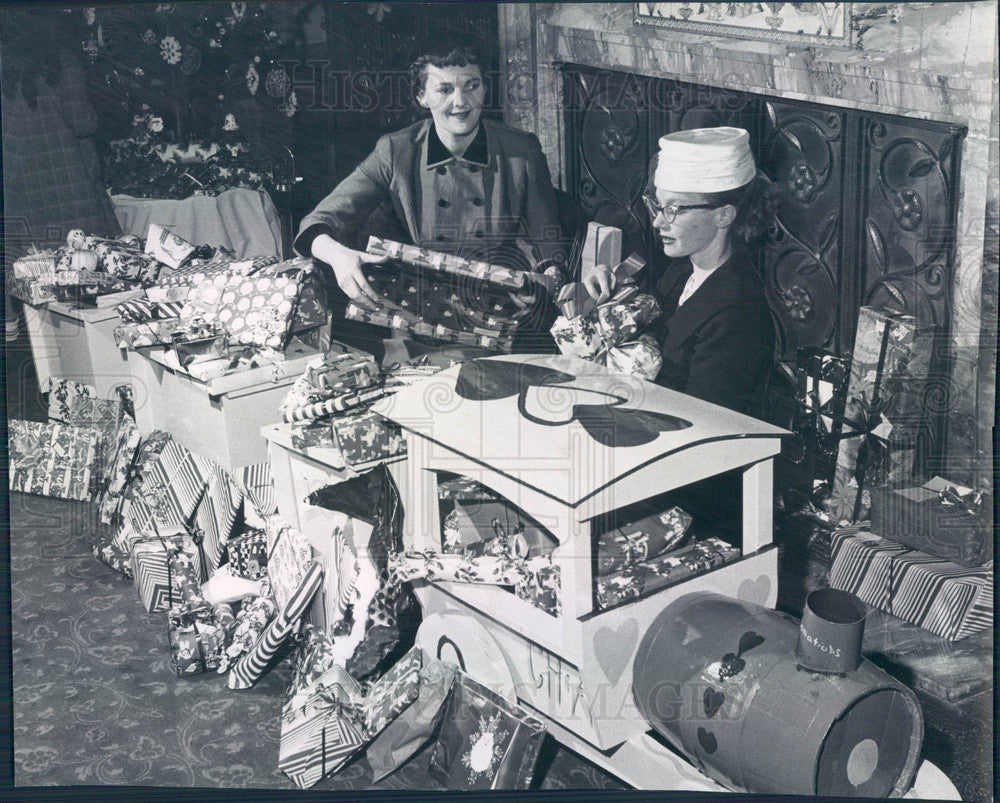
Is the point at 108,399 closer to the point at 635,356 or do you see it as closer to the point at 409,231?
the point at 409,231

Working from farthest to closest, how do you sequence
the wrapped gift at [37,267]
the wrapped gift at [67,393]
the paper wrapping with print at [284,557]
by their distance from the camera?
the wrapped gift at [67,393] → the wrapped gift at [37,267] → the paper wrapping with print at [284,557]

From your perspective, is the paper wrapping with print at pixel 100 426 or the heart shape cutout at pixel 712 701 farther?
the paper wrapping with print at pixel 100 426

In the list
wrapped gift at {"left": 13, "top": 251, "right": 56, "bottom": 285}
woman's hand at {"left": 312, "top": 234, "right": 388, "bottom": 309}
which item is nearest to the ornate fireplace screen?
woman's hand at {"left": 312, "top": 234, "right": 388, "bottom": 309}

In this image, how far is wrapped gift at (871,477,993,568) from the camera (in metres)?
3.24

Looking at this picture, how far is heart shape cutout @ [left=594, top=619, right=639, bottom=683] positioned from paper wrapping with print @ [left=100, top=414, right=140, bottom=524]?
1711mm

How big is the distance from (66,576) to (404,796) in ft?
4.79

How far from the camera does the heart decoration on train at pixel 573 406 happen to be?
3.25 meters

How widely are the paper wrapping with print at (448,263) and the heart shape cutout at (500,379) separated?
0.75ft

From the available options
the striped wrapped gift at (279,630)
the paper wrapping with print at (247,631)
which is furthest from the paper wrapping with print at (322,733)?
the paper wrapping with print at (247,631)

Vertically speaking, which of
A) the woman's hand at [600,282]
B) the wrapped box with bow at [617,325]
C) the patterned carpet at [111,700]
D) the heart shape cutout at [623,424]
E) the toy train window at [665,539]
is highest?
the woman's hand at [600,282]

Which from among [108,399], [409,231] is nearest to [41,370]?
[108,399]

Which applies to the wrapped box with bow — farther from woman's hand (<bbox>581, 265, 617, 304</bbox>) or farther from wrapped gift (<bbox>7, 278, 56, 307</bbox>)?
wrapped gift (<bbox>7, 278, 56, 307</bbox>)

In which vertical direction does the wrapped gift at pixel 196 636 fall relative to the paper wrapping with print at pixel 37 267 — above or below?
below

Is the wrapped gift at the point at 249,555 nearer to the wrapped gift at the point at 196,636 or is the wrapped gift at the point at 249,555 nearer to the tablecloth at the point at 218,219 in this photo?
the wrapped gift at the point at 196,636
